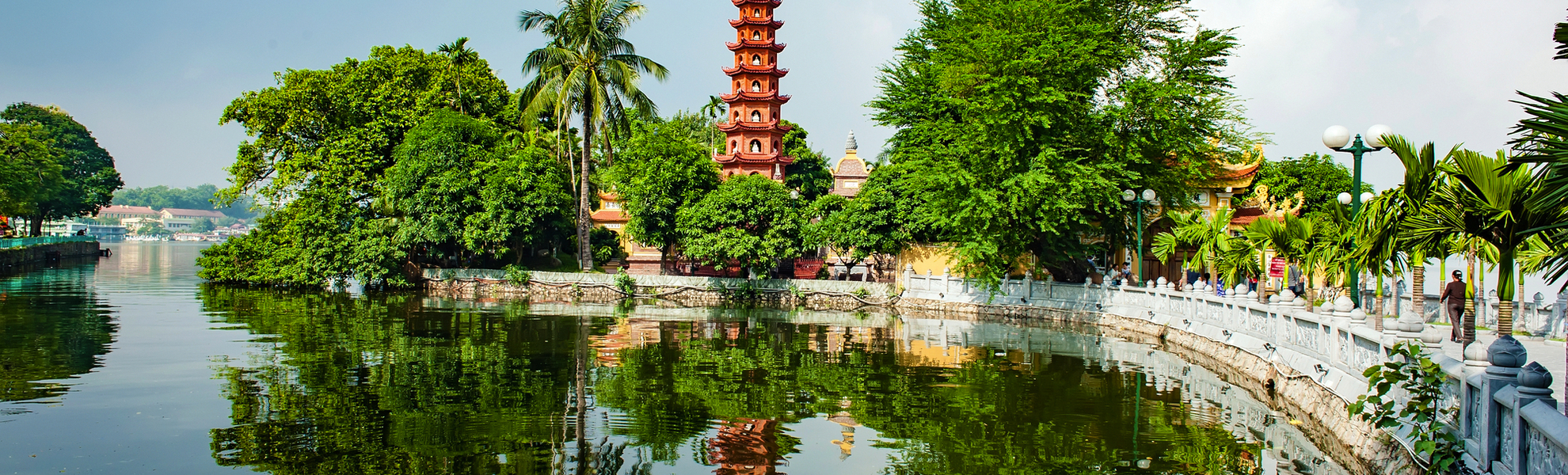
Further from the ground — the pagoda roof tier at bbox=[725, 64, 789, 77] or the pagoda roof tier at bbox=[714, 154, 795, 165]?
the pagoda roof tier at bbox=[725, 64, 789, 77]

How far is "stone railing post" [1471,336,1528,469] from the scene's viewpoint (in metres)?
6.14

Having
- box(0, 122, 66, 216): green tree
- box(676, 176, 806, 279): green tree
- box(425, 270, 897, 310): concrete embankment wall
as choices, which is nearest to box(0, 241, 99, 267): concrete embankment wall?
box(0, 122, 66, 216): green tree

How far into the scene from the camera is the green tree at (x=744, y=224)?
103 ft

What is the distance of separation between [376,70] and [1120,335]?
29.0 metres

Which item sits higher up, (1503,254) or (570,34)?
(570,34)

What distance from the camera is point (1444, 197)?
9.10 meters

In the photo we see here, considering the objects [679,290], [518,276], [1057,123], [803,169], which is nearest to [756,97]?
[803,169]

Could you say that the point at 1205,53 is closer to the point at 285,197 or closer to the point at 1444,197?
the point at 1444,197

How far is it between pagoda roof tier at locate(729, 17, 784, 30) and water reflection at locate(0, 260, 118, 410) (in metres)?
27.1

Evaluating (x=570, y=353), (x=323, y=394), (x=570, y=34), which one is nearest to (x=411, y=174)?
(x=570, y=34)

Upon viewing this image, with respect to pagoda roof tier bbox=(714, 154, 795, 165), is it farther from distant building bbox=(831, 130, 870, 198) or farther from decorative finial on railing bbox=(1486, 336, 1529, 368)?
decorative finial on railing bbox=(1486, 336, 1529, 368)

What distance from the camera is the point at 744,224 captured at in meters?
32.5

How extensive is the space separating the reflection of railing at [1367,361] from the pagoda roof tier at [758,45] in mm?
23768

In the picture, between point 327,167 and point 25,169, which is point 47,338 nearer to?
point 327,167
